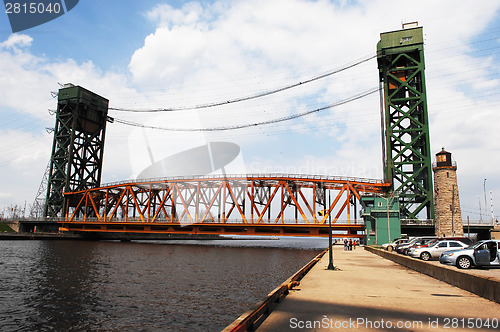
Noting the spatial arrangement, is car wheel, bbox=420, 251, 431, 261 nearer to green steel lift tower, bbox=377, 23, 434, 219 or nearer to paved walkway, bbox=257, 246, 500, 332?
paved walkway, bbox=257, 246, 500, 332

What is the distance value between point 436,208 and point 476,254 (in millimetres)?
43568

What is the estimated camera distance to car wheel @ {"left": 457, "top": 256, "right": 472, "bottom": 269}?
18.5 meters

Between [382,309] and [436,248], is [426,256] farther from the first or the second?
[382,309]

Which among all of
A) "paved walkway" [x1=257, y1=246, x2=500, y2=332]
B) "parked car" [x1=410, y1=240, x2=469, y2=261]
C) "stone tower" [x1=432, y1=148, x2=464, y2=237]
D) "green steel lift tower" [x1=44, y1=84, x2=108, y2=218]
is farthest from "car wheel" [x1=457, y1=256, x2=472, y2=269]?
"green steel lift tower" [x1=44, y1=84, x2=108, y2=218]

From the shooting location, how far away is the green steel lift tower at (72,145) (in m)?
91.7

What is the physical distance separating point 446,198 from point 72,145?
8773 centimetres

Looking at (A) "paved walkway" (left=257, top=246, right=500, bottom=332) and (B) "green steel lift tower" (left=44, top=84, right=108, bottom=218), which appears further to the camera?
(B) "green steel lift tower" (left=44, top=84, right=108, bottom=218)

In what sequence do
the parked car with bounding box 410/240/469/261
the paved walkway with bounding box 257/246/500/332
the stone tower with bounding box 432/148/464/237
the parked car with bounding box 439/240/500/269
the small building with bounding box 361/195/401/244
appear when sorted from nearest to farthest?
the paved walkway with bounding box 257/246/500/332 → the parked car with bounding box 439/240/500/269 → the parked car with bounding box 410/240/469/261 → the stone tower with bounding box 432/148/464/237 → the small building with bounding box 361/195/401/244

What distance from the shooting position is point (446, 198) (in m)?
54.5

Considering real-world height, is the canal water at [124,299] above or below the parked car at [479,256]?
below

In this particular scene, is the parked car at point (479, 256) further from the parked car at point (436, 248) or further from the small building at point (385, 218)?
the small building at point (385, 218)

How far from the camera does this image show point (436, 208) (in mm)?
56750

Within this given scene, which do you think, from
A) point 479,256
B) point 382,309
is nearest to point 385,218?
point 479,256

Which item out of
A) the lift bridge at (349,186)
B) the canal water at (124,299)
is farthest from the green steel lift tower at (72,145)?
the canal water at (124,299)
